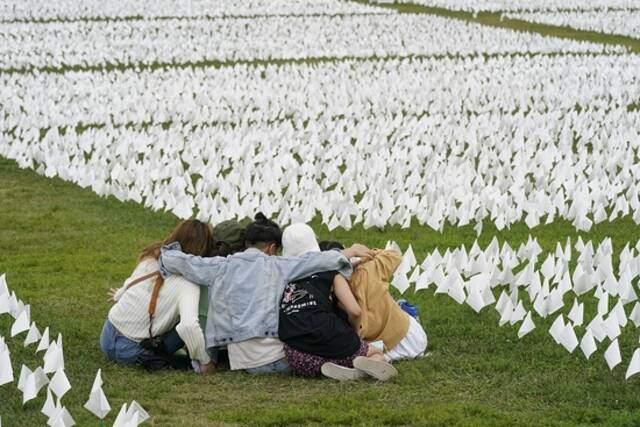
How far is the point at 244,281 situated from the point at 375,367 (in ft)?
3.02

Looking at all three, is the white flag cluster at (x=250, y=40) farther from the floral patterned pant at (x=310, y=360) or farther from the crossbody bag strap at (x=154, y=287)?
the floral patterned pant at (x=310, y=360)

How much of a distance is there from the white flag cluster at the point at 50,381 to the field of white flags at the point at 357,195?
1 cm

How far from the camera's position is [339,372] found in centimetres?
695

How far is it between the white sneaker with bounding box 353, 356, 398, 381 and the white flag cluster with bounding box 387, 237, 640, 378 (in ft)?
3.87

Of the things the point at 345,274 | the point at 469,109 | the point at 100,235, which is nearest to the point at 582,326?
the point at 345,274

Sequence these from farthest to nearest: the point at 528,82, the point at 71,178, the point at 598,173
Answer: the point at 528,82 < the point at 71,178 < the point at 598,173

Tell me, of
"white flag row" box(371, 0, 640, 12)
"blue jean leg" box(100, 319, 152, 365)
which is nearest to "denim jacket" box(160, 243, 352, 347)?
"blue jean leg" box(100, 319, 152, 365)

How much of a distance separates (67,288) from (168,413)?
10.7 ft

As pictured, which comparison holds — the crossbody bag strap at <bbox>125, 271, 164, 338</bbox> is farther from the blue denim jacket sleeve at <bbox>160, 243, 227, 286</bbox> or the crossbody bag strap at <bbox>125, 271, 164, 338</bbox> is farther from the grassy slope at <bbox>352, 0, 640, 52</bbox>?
the grassy slope at <bbox>352, 0, 640, 52</bbox>

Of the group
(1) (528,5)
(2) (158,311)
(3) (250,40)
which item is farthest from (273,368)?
(1) (528,5)

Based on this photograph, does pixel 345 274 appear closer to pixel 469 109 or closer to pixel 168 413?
pixel 168 413

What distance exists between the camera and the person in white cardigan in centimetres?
711

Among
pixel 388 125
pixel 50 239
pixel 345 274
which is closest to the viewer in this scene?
pixel 345 274

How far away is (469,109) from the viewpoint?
19094mm
